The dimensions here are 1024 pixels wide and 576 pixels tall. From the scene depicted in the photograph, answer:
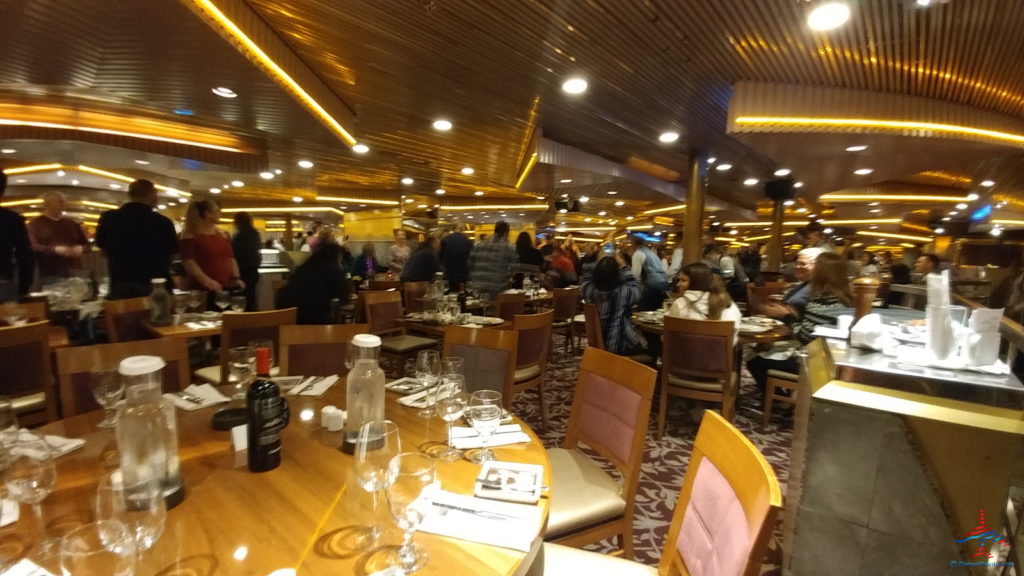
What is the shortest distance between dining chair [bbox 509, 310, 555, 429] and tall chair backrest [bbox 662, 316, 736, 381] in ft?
3.08

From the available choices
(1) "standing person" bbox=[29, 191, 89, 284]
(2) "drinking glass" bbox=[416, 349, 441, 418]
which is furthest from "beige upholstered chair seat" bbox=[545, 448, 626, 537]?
(1) "standing person" bbox=[29, 191, 89, 284]

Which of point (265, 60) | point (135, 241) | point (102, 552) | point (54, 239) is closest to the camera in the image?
point (102, 552)

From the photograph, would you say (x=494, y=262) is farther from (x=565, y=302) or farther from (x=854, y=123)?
(x=854, y=123)

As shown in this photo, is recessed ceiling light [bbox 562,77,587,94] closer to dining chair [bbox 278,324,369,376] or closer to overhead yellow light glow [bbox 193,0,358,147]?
overhead yellow light glow [bbox 193,0,358,147]

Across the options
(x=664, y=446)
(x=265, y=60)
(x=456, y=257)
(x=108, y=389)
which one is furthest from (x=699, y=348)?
(x=456, y=257)

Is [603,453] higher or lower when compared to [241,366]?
lower

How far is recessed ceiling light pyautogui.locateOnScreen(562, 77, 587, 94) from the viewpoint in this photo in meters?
3.95

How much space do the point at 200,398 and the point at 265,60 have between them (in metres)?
2.65

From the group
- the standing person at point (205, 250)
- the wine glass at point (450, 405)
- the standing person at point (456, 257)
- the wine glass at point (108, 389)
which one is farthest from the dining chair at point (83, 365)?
the standing person at point (456, 257)

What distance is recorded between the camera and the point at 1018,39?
3.29 metres

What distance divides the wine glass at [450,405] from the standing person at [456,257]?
4.89 metres

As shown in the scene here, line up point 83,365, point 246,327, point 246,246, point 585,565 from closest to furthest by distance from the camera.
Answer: point 585,565, point 83,365, point 246,327, point 246,246

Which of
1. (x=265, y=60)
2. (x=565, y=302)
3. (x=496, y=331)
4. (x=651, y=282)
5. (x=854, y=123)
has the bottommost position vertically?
(x=565, y=302)

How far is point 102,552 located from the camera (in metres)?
0.88
